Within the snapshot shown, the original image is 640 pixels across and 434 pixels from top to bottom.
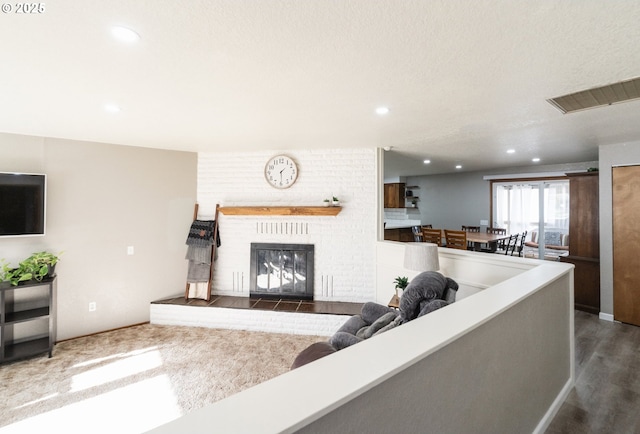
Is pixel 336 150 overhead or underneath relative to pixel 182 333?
overhead

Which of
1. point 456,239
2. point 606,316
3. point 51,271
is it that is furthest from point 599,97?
point 51,271

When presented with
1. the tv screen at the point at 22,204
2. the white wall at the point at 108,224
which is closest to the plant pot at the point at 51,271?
the white wall at the point at 108,224

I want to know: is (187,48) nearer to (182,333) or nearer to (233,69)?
(233,69)

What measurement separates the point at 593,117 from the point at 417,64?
7.08ft

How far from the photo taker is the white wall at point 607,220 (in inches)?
146

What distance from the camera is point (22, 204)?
3107 mm

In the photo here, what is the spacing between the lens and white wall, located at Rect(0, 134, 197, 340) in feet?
11.0

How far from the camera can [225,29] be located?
1387 mm

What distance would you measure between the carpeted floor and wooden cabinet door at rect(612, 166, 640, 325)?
3899mm

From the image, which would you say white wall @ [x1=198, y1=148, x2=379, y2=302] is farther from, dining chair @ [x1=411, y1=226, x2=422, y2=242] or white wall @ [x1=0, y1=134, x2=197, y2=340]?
dining chair @ [x1=411, y1=226, x2=422, y2=242]

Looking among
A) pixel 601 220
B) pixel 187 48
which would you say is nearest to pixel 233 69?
pixel 187 48

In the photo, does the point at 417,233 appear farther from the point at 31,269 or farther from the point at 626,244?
the point at 31,269

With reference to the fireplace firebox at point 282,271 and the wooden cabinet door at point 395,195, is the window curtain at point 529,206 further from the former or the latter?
the fireplace firebox at point 282,271

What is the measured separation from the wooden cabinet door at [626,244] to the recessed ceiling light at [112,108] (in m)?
5.68
